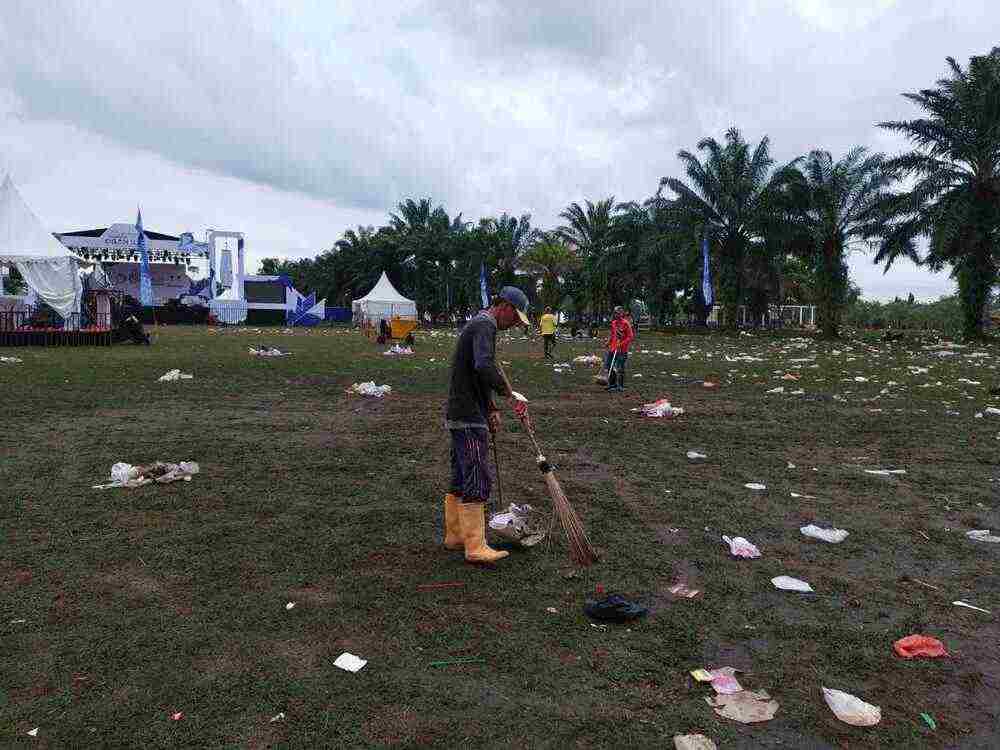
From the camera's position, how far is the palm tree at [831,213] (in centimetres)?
3181

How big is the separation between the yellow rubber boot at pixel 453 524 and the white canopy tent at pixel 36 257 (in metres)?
23.5

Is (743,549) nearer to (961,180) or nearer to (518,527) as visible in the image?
(518,527)

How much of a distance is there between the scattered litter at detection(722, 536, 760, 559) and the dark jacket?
1.79 m

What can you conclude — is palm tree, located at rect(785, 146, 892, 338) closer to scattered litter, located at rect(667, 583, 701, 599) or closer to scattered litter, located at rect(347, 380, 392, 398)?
scattered litter, located at rect(347, 380, 392, 398)

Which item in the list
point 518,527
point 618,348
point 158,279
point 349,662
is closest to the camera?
point 349,662

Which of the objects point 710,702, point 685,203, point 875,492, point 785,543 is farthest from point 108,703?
point 685,203

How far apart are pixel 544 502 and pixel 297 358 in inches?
599

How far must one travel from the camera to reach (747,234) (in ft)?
116

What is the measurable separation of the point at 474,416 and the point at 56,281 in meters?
24.0

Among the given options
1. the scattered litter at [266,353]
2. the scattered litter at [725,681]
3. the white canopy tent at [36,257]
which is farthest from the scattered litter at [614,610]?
the white canopy tent at [36,257]

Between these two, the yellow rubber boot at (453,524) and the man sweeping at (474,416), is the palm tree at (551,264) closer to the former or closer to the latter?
the man sweeping at (474,416)

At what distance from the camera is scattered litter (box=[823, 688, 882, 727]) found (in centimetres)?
265

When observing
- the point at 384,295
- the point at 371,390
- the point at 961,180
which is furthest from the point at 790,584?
the point at 384,295

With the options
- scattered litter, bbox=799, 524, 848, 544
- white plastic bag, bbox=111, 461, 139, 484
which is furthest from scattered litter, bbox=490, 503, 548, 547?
white plastic bag, bbox=111, 461, 139, 484
